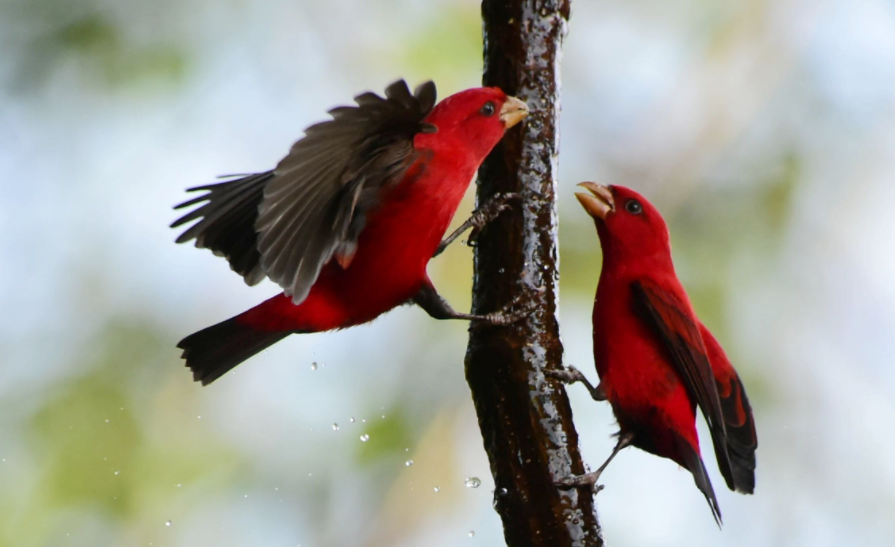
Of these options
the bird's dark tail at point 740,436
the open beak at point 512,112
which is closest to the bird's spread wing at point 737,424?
the bird's dark tail at point 740,436

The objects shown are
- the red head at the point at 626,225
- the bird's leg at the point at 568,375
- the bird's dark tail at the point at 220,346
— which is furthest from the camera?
the bird's dark tail at the point at 220,346

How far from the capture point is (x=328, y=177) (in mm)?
→ 1599

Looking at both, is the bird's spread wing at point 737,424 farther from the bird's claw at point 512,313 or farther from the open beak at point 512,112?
the open beak at point 512,112

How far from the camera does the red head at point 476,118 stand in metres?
1.63

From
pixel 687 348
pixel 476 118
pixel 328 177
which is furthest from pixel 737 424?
pixel 328 177

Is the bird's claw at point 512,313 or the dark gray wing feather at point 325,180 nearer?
the dark gray wing feather at point 325,180

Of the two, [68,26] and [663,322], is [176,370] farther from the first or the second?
[663,322]

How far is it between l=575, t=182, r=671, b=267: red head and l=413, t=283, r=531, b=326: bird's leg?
0.79ft

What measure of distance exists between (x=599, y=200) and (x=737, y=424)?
470mm

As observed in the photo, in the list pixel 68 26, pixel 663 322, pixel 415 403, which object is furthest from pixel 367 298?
pixel 68 26

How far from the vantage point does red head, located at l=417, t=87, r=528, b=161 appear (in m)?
1.63

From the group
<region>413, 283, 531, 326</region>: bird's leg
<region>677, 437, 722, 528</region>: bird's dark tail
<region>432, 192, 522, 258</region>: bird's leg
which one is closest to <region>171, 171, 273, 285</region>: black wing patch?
<region>413, 283, 531, 326</region>: bird's leg

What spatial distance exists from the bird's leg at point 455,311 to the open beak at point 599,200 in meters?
0.26

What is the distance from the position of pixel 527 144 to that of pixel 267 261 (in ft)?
1.61
